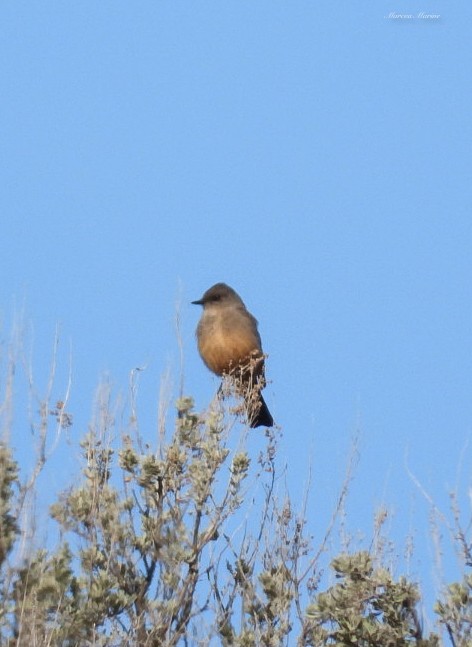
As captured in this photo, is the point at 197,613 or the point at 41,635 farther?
the point at 197,613

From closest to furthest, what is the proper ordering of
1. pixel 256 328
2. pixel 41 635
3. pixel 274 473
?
pixel 41 635 → pixel 274 473 → pixel 256 328

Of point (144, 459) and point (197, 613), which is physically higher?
point (144, 459)

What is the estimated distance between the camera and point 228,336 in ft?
39.7

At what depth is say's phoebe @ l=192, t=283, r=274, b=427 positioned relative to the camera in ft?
39.2

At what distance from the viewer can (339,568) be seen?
8180 mm

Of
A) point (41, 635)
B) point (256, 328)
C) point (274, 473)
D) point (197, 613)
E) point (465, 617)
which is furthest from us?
point (256, 328)

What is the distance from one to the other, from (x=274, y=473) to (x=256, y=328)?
10.8 feet

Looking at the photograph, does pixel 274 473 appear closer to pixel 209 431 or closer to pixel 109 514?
pixel 209 431

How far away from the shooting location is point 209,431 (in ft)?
29.2

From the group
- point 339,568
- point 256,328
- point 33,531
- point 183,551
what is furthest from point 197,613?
point 256,328

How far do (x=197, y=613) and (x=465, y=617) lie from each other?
4.96ft

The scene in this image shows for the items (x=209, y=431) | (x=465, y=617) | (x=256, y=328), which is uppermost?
(x=256, y=328)

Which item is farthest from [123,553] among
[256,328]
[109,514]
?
[256,328]

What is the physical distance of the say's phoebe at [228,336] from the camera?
1195 centimetres
